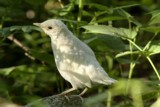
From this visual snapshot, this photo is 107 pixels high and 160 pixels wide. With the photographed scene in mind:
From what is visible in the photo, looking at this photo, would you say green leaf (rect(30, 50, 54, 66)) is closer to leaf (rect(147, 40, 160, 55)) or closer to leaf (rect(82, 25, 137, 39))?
leaf (rect(82, 25, 137, 39))

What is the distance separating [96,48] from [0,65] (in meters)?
1.91

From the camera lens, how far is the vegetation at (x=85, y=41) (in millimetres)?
3072

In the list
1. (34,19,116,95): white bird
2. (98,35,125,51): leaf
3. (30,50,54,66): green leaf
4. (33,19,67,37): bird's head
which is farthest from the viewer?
(30,50,54,66): green leaf

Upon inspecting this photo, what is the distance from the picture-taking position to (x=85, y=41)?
11.1 feet

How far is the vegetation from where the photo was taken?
121 inches

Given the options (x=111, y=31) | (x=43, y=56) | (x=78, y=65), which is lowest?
(x=43, y=56)

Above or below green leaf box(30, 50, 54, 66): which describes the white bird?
above

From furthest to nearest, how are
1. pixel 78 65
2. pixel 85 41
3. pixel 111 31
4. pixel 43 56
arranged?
pixel 43 56 < pixel 85 41 < pixel 111 31 < pixel 78 65

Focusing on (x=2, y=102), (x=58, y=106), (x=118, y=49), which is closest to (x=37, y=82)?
(x=118, y=49)

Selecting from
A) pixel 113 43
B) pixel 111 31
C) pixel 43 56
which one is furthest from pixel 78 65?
pixel 43 56

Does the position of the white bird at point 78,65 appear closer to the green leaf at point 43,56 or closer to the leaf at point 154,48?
the leaf at point 154,48

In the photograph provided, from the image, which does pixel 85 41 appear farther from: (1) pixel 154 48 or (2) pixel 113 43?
(1) pixel 154 48

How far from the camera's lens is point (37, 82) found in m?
4.91

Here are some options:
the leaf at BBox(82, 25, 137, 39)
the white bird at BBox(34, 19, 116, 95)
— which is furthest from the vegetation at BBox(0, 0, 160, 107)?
the white bird at BBox(34, 19, 116, 95)
